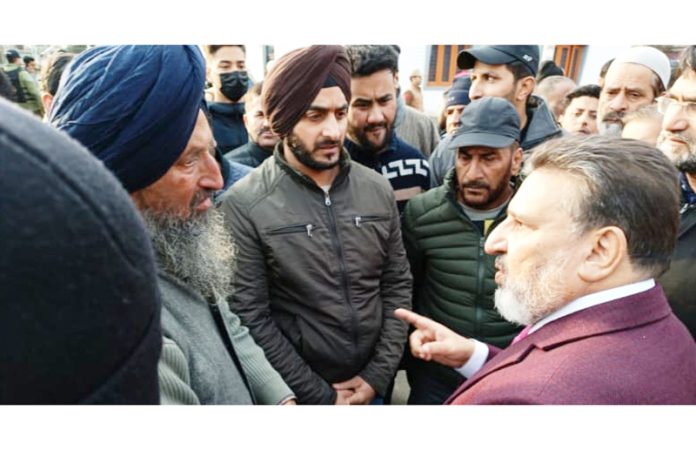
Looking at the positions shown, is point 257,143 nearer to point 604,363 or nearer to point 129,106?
point 129,106

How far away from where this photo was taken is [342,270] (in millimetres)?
1404

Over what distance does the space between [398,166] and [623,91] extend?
1356mm

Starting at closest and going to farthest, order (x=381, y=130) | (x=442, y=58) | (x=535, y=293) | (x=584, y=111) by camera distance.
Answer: (x=535, y=293), (x=442, y=58), (x=381, y=130), (x=584, y=111)

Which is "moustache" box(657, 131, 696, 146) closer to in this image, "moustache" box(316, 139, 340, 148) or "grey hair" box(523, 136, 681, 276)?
"grey hair" box(523, 136, 681, 276)

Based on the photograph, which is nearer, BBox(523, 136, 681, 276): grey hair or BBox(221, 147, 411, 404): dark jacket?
BBox(523, 136, 681, 276): grey hair

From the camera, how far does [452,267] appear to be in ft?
5.20

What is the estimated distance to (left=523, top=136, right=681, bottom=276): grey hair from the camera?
0.87 m

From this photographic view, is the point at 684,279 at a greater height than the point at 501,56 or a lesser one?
lesser

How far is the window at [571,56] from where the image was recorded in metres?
1.05

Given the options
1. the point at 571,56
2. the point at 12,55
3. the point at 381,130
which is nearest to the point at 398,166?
the point at 381,130

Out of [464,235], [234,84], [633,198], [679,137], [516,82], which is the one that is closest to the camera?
[633,198]

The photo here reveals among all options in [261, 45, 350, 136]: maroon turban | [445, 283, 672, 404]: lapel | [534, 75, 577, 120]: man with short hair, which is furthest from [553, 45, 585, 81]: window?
[534, 75, 577, 120]: man with short hair

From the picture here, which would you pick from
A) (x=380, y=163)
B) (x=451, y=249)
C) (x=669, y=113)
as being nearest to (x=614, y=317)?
(x=451, y=249)

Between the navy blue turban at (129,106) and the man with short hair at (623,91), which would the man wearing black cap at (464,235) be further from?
the navy blue turban at (129,106)
